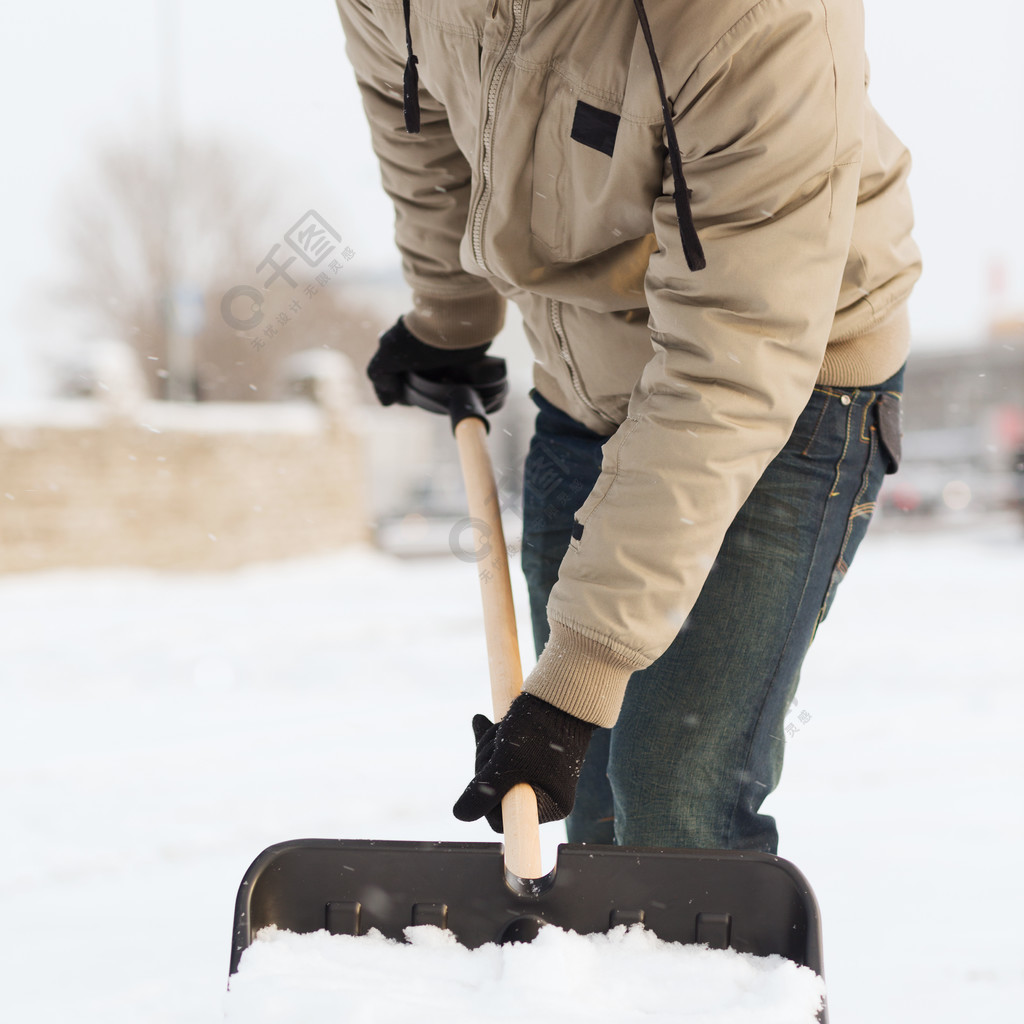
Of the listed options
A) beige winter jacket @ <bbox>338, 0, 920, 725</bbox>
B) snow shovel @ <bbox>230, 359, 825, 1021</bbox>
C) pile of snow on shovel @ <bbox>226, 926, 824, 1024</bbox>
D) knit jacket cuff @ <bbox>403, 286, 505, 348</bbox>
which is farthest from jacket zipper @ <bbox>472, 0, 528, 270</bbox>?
pile of snow on shovel @ <bbox>226, 926, 824, 1024</bbox>

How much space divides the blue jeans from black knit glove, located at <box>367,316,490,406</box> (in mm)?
761

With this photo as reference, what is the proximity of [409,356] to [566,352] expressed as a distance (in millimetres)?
530

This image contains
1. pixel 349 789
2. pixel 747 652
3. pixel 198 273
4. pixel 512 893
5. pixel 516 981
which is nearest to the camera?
pixel 516 981

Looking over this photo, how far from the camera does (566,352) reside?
1.40 metres

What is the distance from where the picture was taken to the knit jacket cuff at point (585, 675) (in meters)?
1.11

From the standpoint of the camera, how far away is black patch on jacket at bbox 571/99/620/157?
1129 mm

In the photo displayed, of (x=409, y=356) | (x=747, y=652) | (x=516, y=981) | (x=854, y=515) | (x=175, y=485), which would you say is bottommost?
Result: (x=516, y=981)

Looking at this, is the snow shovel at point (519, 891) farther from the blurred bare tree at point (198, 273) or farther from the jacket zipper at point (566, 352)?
the blurred bare tree at point (198, 273)

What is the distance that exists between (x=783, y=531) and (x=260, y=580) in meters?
11.1

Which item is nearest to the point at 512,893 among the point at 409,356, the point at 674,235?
the point at 674,235

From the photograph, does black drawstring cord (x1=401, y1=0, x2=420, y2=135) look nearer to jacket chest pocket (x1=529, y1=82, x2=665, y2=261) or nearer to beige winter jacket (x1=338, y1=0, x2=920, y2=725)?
beige winter jacket (x1=338, y1=0, x2=920, y2=725)

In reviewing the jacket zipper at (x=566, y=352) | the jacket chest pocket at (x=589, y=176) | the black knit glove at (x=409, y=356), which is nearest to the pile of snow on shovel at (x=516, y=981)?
the jacket zipper at (x=566, y=352)

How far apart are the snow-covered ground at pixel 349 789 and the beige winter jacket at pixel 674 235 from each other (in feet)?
2.10

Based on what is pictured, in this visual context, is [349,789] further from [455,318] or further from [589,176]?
[589,176]
